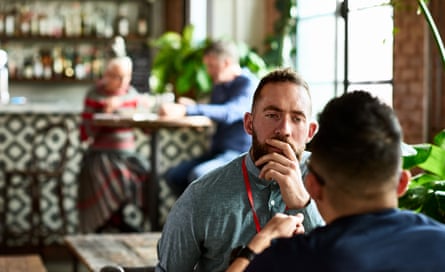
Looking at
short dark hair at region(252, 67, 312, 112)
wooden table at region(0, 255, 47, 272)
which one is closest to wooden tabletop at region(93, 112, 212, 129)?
wooden table at region(0, 255, 47, 272)

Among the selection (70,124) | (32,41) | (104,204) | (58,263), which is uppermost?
(32,41)

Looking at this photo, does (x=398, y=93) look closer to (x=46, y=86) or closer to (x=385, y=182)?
(x=385, y=182)

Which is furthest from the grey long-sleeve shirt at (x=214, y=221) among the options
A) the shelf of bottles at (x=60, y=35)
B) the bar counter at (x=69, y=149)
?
the shelf of bottles at (x=60, y=35)

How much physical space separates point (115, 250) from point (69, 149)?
3.72 metres

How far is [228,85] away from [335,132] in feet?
15.1

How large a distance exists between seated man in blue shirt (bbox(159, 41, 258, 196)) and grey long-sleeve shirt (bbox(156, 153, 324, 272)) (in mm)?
3453

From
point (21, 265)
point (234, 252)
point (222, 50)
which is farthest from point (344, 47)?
point (234, 252)

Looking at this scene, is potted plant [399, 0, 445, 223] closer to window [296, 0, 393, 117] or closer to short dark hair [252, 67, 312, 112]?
short dark hair [252, 67, 312, 112]

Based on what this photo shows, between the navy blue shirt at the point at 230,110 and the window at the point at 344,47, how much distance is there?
2.71 ft

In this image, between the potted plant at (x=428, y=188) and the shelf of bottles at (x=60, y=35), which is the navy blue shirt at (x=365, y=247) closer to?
the potted plant at (x=428, y=188)

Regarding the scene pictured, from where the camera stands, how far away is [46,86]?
10.8m

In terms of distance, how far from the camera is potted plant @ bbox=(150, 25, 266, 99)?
24.1 ft

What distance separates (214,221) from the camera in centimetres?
214

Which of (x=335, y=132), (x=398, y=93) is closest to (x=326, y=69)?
(x=398, y=93)
